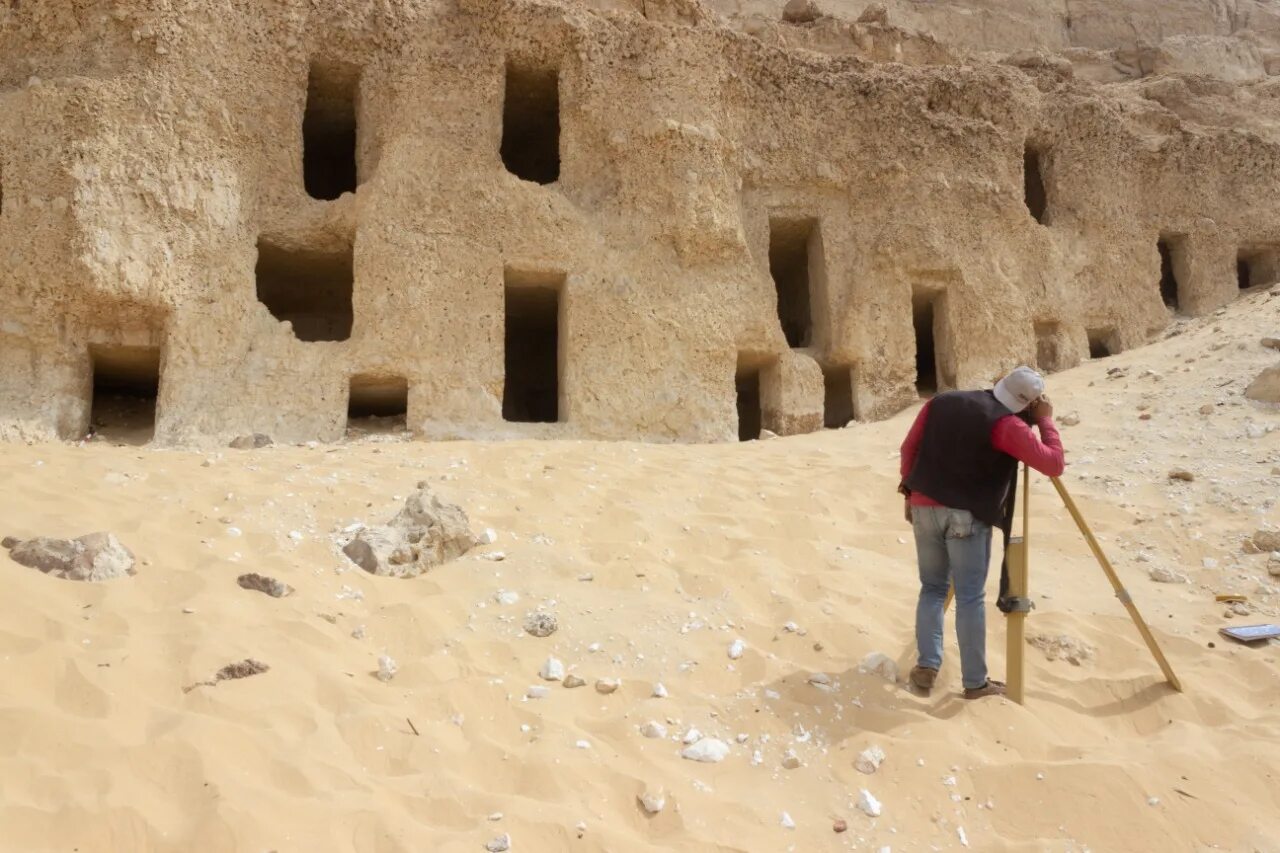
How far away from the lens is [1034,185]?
12.5 m

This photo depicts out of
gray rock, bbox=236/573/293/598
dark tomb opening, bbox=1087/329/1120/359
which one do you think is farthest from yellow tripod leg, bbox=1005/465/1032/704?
dark tomb opening, bbox=1087/329/1120/359

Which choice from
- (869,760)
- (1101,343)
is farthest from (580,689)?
(1101,343)

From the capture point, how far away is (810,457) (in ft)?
24.2

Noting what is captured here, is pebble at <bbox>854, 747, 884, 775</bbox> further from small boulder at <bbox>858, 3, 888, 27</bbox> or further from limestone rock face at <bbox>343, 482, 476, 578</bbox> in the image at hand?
small boulder at <bbox>858, 3, 888, 27</bbox>

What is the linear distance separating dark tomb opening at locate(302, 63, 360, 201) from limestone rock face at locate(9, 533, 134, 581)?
24.0 feet

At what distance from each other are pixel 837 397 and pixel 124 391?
7999mm

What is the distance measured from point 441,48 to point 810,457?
5899 millimetres

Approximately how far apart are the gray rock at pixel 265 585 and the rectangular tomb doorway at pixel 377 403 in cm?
498

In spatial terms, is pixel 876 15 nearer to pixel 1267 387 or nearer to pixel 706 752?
pixel 1267 387

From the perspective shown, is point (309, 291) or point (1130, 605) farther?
point (309, 291)

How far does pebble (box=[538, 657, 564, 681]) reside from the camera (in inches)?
129

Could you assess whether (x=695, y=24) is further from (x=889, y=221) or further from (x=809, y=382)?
(x=809, y=382)

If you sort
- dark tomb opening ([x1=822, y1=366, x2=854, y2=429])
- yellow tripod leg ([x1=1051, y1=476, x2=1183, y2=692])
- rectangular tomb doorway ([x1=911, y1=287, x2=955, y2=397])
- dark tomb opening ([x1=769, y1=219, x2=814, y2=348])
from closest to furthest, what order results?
yellow tripod leg ([x1=1051, y1=476, x2=1183, y2=692]), dark tomb opening ([x1=822, y1=366, x2=854, y2=429]), rectangular tomb doorway ([x1=911, y1=287, x2=955, y2=397]), dark tomb opening ([x1=769, y1=219, x2=814, y2=348])

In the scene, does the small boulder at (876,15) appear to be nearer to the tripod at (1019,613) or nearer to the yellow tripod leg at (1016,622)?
the tripod at (1019,613)
